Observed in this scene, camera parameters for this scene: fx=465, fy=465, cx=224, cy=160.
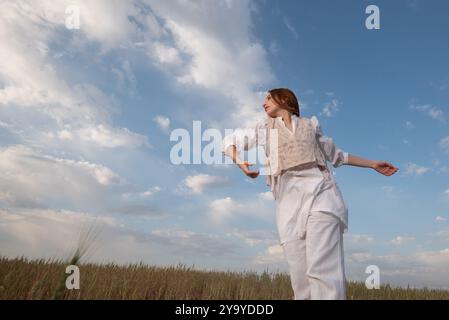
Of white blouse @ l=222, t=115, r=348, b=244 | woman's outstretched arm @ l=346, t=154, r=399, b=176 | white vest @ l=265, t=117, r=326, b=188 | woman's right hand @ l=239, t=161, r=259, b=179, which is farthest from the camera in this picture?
woman's outstretched arm @ l=346, t=154, r=399, b=176

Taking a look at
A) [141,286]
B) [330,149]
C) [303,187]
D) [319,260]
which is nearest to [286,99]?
[330,149]

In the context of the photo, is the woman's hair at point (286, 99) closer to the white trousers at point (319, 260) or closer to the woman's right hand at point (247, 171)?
the woman's right hand at point (247, 171)

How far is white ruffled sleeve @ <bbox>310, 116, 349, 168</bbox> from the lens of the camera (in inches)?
180

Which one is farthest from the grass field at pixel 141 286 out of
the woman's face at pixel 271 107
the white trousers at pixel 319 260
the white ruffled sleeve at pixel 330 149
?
the woman's face at pixel 271 107

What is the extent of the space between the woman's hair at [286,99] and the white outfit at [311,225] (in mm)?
88

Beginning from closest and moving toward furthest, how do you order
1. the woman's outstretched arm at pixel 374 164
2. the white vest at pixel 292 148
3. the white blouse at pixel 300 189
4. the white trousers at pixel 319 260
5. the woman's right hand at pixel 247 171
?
the white trousers at pixel 319 260
the white blouse at pixel 300 189
the woman's right hand at pixel 247 171
the white vest at pixel 292 148
the woman's outstretched arm at pixel 374 164

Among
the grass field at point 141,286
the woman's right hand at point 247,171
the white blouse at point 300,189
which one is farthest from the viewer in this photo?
the grass field at point 141,286

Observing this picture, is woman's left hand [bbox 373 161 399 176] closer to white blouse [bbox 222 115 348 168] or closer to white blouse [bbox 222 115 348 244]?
white blouse [bbox 222 115 348 244]

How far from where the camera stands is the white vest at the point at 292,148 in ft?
14.2

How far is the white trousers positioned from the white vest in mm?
554

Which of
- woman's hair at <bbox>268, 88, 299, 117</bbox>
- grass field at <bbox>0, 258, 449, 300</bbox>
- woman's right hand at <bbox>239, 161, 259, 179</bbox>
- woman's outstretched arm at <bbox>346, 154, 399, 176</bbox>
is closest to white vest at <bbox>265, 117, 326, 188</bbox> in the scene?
woman's hair at <bbox>268, 88, 299, 117</bbox>

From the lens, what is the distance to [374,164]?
4.82 meters
